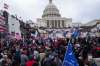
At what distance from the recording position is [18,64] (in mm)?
12047

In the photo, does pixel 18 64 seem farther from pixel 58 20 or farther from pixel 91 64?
pixel 58 20

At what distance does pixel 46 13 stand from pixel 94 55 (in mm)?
147998

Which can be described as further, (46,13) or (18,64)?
(46,13)

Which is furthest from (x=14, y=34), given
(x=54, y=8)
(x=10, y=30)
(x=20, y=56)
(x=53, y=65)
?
(x=54, y=8)

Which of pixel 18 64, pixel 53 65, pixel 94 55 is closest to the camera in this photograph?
pixel 53 65

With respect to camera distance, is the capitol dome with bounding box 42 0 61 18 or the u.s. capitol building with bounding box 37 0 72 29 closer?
the capitol dome with bounding box 42 0 61 18

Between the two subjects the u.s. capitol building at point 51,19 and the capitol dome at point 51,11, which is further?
the u.s. capitol building at point 51,19

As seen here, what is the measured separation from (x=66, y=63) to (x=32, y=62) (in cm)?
230

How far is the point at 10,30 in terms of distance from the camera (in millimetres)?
31047

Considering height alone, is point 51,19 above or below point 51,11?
below

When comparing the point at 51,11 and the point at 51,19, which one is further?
the point at 51,19

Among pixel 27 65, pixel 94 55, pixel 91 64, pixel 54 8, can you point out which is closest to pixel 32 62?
pixel 27 65

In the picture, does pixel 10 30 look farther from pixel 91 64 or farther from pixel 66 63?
pixel 66 63

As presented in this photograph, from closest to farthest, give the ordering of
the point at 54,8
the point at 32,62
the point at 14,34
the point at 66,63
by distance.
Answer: the point at 66,63 < the point at 32,62 < the point at 14,34 < the point at 54,8
